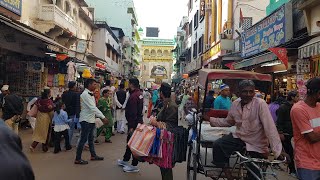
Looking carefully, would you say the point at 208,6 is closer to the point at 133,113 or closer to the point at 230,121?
the point at 133,113

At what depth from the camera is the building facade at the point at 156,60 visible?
96.1 meters

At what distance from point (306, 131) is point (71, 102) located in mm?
7956

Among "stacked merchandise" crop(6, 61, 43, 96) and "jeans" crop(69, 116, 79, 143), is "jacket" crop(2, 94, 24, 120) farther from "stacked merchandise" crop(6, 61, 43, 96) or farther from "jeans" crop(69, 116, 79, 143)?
"stacked merchandise" crop(6, 61, 43, 96)

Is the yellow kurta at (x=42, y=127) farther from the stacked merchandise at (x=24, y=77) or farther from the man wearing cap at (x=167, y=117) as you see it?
the stacked merchandise at (x=24, y=77)

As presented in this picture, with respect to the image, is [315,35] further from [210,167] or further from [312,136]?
[312,136]

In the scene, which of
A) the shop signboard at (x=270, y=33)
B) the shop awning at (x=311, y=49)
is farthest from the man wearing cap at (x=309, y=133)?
the shop signboard at (x=270, y=33)

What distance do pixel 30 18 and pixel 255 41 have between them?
11132mm

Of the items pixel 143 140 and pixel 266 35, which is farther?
pixel 266 35

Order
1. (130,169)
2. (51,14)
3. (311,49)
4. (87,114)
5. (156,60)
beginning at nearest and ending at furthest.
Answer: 1. (130,169)
2. (87,114)
3. (311,49)
4. (51,14)
5. (156,60)

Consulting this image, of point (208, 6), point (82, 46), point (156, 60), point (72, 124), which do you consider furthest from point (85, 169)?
point (156, 60)

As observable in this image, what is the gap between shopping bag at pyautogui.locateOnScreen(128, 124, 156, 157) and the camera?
557 centimetres

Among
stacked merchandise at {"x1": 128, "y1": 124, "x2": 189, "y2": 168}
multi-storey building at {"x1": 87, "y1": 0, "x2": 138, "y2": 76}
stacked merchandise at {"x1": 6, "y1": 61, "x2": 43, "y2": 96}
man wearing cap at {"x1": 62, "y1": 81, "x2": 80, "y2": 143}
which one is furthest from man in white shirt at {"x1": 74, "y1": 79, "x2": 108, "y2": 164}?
multi-storey building at {"x1": 87, "y1": 0, "x2": 138, "y2": 76}

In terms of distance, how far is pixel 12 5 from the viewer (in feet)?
45.9

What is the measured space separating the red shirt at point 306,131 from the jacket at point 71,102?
763cm
